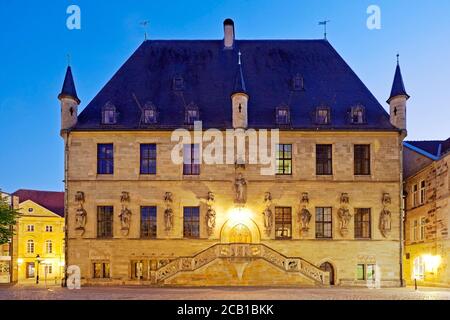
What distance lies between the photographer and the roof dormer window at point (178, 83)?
106 feet

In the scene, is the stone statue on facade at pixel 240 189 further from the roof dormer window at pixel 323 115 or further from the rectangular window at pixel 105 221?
the rectangular window at pixel 105 221

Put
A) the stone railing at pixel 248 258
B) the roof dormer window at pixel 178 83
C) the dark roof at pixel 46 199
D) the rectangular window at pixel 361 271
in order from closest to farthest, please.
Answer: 1. the stone railing at pixel 248 258
2. the rectangular window at pixel 361 271
3. the roof dormer window at pixel 178 83
4. the dark roof at pixel 46 199

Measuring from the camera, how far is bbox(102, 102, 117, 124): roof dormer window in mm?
30406

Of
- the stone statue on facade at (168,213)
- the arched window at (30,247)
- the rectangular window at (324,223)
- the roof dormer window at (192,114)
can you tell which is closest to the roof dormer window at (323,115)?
the rectangular window at (324,223)

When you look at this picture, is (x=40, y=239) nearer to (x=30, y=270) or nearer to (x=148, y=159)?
(x=30, y=270)

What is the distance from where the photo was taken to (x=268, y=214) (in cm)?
2942

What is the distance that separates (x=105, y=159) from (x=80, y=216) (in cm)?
361

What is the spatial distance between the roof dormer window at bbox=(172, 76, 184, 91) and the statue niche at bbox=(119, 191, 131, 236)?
296 inches

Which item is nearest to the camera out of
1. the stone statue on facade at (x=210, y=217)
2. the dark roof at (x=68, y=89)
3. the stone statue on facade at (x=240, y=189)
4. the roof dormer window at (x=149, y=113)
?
the stone statue on facade at (x=240, y=189)

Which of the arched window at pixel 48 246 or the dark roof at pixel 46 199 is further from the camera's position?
the dark roof at pixel 46 199

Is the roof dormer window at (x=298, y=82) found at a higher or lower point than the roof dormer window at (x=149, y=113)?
higher

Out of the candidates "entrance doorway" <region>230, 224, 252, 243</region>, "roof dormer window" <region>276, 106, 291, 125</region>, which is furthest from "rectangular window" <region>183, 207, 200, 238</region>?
"roof dormer window" <region>276, 106, 291, 125</region>

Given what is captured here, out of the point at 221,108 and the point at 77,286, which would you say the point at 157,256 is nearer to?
the point at 77,286

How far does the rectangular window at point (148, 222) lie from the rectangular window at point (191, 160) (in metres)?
3.01
